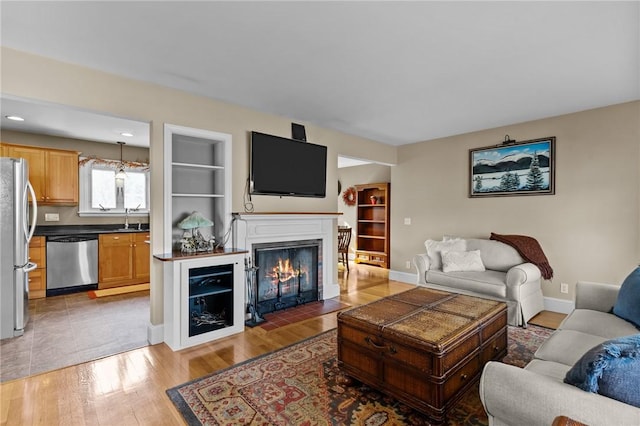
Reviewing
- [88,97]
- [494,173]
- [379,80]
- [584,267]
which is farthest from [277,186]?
[584,267]

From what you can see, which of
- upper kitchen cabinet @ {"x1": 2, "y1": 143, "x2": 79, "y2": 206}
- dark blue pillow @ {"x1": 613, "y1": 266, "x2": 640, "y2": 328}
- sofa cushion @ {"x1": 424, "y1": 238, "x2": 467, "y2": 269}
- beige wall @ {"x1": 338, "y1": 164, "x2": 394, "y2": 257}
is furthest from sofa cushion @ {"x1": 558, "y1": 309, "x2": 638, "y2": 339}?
upper kitchen cabinet @ {"x1": 2, "y1": 143, "x2": 79, "y2": 206}

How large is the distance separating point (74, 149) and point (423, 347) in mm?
6055

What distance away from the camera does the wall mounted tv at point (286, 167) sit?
12.0 ft

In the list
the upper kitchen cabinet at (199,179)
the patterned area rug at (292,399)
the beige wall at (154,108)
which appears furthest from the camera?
the upper kitchen cabinet at (199,179)

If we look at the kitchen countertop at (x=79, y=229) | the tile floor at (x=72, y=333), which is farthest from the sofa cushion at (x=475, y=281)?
the kitchen countertop at (x=79, y=229)

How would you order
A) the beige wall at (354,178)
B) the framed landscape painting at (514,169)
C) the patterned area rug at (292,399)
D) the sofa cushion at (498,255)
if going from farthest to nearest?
the beige wall at (354,178) < the framed landscape painting at (514,169) < the sofa cushion at (498,255) < the patterned area rug at (292,399)

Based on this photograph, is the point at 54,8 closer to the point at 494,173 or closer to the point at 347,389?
the point at 347,389

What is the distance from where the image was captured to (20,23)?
204cm

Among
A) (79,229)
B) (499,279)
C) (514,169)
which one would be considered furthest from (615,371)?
(79,229)

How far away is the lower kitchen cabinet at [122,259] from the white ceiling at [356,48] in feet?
10.4

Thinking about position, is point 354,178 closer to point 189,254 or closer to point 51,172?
point 189,254

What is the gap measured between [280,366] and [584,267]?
12.7 feet

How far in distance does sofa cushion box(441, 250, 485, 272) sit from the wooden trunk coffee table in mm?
1491

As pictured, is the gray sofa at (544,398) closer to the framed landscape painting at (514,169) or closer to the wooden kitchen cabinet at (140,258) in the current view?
the framed landscape painting at (514,169)
